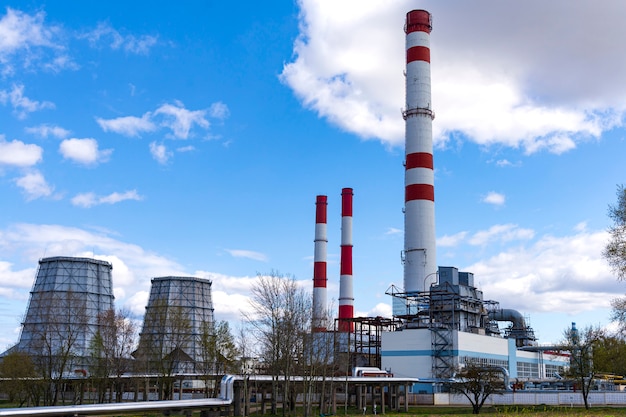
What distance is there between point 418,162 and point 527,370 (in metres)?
25.6

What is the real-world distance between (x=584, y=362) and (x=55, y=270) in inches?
2188

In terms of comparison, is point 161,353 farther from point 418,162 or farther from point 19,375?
point 418,162

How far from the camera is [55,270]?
7306cm

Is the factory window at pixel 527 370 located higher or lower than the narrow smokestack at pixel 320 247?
lower

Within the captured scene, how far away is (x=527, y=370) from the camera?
66.3 m

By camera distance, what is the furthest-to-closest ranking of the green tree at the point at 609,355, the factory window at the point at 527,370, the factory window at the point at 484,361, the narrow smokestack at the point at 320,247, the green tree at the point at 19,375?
the narrow smokestack at the point at 320,247 → the factory window at the point at 527,370 → the factory window at the point at 484,361 → the green tree at the point at 609,355 → the green tree at the point at 19,375

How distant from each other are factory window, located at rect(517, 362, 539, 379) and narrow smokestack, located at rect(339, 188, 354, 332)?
19.2 m

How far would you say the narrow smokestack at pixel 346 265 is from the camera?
245ft

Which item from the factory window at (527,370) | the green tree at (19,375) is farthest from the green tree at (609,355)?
the green tree at (19,375)

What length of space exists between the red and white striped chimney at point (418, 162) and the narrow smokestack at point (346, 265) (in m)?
14.4

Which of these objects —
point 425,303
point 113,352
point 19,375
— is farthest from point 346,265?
point 19,375

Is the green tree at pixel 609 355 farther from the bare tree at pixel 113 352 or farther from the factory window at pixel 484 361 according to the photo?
the bare tree at pixel 113 352

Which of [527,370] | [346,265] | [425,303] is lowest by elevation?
[527,370]

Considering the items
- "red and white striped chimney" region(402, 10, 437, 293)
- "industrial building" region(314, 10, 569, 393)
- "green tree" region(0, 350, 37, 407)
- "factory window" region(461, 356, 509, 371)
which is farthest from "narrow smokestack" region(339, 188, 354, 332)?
"green tree" region(0, 350, 37, 407)
